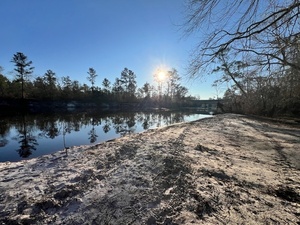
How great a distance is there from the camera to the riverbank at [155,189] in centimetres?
215

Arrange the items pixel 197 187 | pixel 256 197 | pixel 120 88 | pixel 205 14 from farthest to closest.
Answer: pixel 120 88, pixel 205 14, pixel 197 187, pixel 256 197

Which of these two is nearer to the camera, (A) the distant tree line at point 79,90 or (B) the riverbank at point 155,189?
(B) the riverbank at point 155,189

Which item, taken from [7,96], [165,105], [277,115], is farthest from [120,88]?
[277,115]

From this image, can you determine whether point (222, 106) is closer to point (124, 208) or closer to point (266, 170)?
point (266, 170)

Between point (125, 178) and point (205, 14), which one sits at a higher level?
point (205, 14)

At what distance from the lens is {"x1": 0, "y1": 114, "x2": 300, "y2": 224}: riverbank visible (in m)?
2.15

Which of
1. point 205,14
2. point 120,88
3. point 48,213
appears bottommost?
point 48,213

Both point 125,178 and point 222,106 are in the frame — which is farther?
point 222,106

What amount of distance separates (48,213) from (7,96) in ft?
158

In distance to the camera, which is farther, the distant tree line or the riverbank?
the distant tree line

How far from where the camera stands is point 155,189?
2.73 meters

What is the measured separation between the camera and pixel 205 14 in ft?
12.8

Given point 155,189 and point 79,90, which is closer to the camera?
point 155,189

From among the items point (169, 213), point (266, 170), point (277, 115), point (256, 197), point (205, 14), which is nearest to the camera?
point (169, 213)
